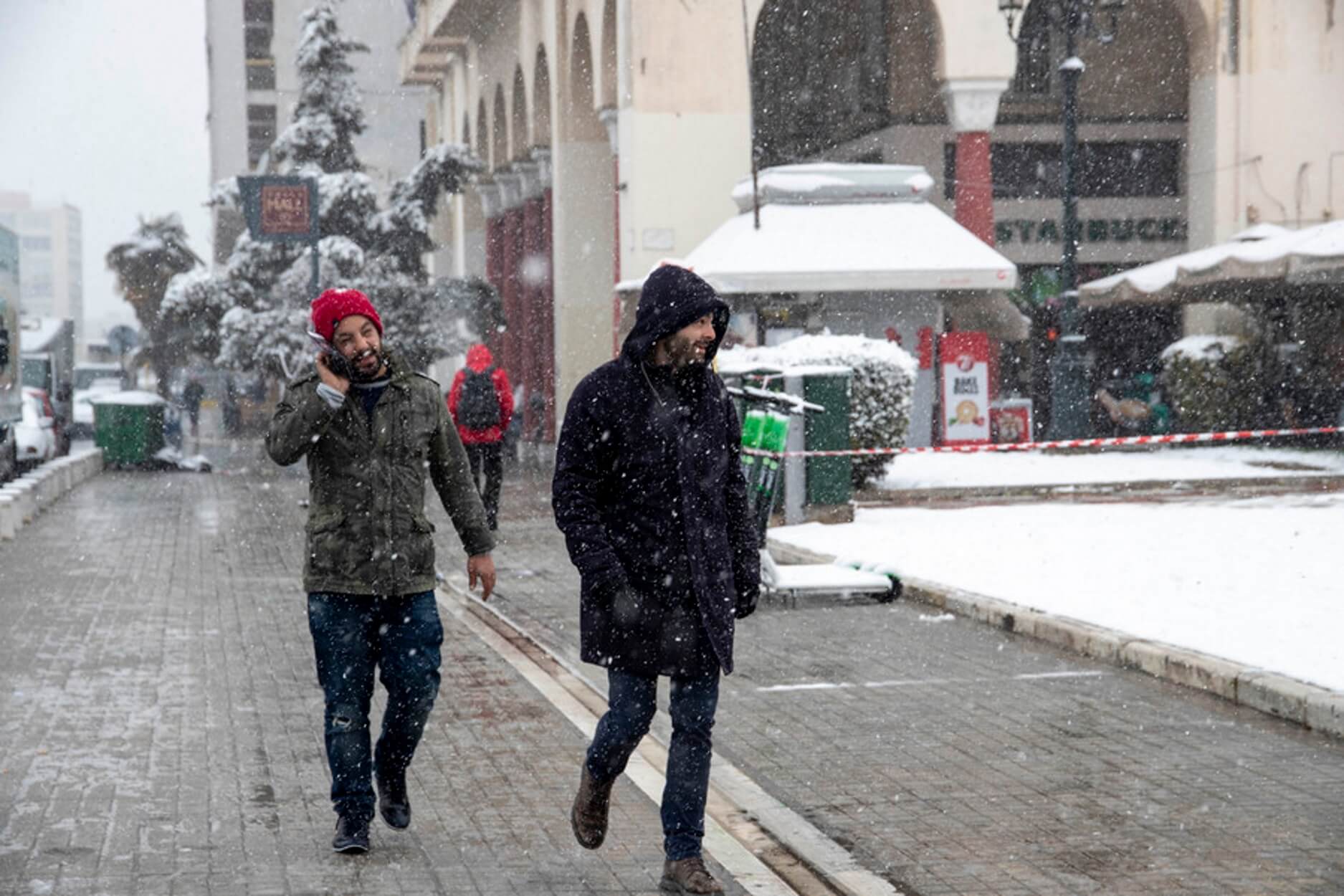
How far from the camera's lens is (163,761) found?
23.9ft

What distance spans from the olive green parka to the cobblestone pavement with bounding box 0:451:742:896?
0.85 m

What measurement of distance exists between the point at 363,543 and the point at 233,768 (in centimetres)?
176

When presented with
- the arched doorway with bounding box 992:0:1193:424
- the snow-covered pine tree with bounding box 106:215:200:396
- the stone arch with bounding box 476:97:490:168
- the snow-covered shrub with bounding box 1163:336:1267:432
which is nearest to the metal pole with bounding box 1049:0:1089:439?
the snow-covered shrub with bounding box 1163:336:1267:432

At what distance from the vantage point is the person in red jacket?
53.7 feet

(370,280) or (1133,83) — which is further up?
(1133,83)

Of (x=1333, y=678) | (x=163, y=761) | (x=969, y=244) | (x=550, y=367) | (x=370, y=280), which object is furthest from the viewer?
(x=550, y=367)

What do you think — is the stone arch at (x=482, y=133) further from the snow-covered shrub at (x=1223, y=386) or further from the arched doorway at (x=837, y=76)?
the snow-covered shrub at (x=1223, y=386)

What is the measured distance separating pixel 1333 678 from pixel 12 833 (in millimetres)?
5341

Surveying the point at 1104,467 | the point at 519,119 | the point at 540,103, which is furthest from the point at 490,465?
the point at 519,119

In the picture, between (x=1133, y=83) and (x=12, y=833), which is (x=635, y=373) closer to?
(x=12, y=833)

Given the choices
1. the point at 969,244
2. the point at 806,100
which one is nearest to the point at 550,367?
the point at 806,100

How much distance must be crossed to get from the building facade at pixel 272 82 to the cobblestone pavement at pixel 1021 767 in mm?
67188

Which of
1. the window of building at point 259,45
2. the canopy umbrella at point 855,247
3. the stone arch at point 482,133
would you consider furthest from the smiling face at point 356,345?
the window of building at point 259,45

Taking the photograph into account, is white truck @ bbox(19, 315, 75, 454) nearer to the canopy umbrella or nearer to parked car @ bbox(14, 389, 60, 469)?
parked car @ bbox(14, 389, 60, 469)
